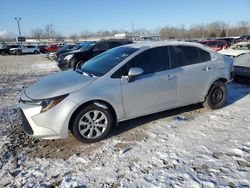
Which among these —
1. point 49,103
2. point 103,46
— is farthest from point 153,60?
point 103,46

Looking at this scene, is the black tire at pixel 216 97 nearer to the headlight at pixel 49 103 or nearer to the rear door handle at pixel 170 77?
the rear door handle at pixel 170 77

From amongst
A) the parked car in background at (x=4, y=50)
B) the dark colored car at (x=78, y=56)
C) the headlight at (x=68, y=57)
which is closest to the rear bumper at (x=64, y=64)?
the dark colored car at (x=78, y=56)

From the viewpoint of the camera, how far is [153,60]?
4.58 meters

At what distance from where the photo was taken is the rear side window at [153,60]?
443 centimetres

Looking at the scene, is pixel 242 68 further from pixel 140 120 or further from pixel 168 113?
pixel 140 120

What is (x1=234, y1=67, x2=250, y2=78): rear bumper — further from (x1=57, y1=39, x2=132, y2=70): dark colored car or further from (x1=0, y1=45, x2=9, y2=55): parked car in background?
(x1=0, y1=45, x2=9, y2=55): parked car in background

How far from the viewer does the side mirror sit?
4.11 m

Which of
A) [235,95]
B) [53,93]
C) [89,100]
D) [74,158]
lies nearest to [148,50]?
[89,100]

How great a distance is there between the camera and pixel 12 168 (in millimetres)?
3438

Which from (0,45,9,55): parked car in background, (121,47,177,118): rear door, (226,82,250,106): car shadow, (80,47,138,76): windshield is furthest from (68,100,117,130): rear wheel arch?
(0,45,9,55): parked car in background

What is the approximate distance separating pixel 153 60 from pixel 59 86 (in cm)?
181

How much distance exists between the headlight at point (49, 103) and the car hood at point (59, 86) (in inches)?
2.8

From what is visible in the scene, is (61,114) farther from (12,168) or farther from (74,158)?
(12,168)

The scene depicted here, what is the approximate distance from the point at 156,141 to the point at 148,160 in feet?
2.03
